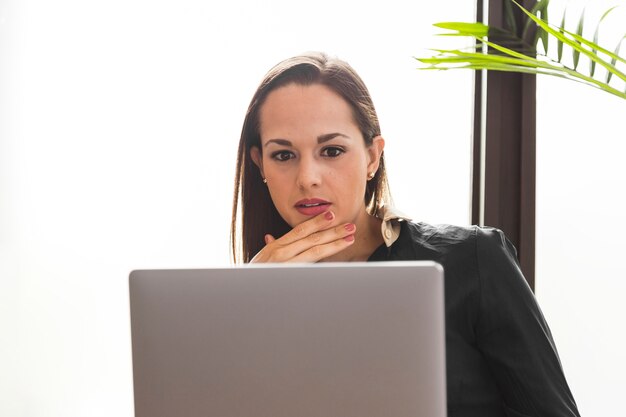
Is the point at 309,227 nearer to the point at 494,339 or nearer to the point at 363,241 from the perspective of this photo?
the point at 363,241

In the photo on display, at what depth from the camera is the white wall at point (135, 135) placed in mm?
2053

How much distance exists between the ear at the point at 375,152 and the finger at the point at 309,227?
0.62 ft

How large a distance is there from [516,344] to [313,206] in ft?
1.68

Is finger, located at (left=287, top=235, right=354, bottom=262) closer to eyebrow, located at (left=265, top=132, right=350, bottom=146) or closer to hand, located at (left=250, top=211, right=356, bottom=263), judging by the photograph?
hand, located at (left=250, top=211, right=356, bottom=263)

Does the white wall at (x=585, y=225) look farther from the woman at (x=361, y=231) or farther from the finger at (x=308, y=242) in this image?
the finger at (x=308, y=242)

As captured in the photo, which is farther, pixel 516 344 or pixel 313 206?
pixel 313 206

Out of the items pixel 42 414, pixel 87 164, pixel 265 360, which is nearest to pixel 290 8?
pixel 87 164

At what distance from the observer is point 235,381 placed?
2.39 feet

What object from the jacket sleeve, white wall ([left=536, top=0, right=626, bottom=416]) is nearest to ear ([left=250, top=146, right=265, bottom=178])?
the jacket sleeve

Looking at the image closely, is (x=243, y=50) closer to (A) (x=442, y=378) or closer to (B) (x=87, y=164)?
(B) (x=87, y=164)

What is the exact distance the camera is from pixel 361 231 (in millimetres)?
1564

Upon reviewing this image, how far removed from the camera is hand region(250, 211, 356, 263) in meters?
1.42

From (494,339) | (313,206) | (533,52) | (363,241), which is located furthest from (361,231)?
(533,52)

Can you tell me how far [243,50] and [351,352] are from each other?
1553mm
